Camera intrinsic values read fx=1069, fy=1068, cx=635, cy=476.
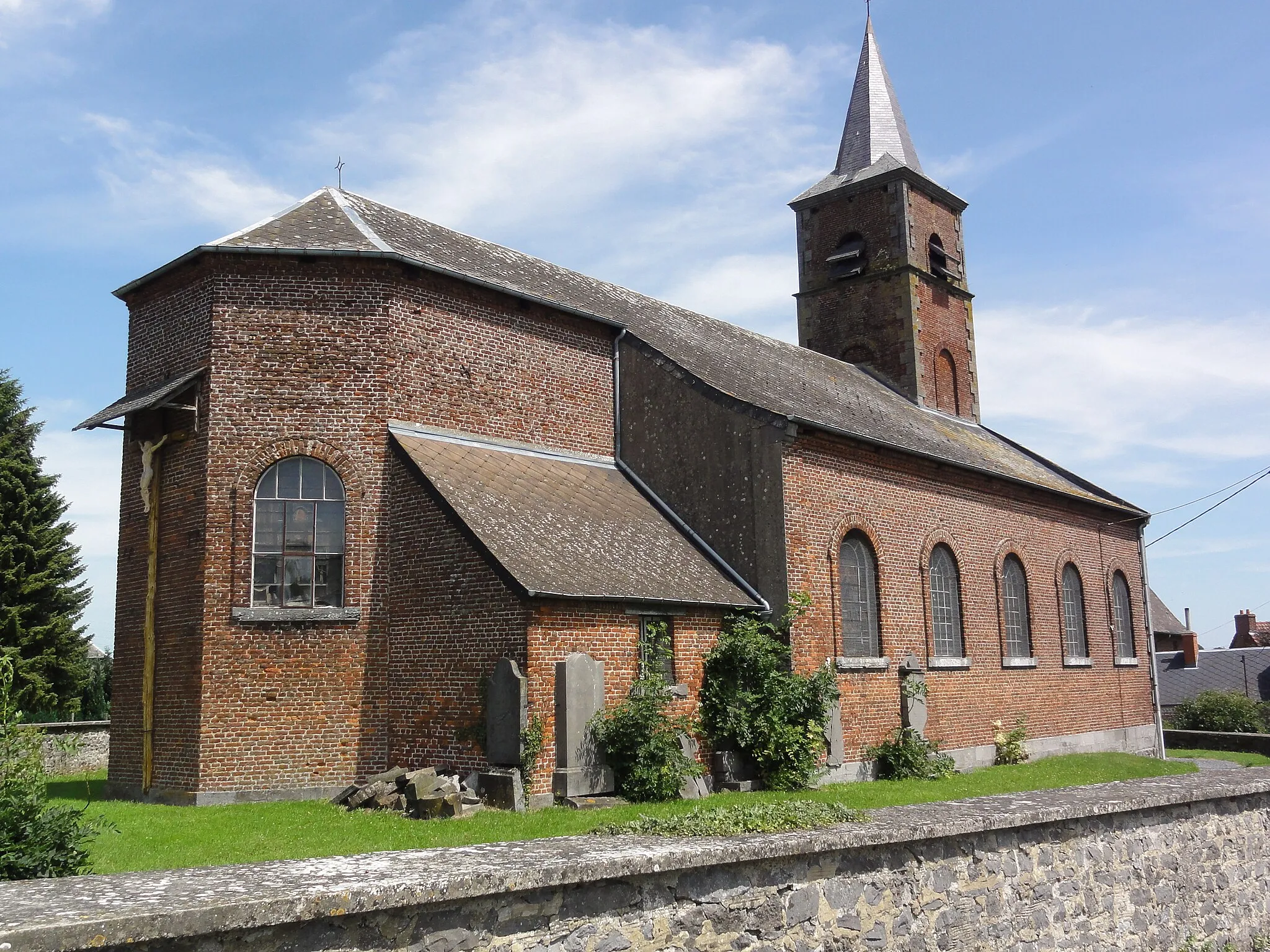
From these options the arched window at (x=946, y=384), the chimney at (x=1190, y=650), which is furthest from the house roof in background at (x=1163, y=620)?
the arched window at (x=946, y=384)

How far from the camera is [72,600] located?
101 feet

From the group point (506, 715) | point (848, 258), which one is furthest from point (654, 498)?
point (848, 258)

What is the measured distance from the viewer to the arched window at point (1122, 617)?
26484 mm

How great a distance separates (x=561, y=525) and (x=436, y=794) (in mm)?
4333

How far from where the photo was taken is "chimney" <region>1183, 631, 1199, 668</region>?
43344mm

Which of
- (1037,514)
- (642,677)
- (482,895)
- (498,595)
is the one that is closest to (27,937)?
(482,895)

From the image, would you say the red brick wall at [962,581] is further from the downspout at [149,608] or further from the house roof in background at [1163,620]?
the house roof in background at [1163,620]

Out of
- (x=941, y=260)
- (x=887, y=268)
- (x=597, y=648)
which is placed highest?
(x=941, y=260)

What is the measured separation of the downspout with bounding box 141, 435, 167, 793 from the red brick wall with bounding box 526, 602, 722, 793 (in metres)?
5.71

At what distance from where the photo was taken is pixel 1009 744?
67.8 feet

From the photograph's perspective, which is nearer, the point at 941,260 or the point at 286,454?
the point at 286,454

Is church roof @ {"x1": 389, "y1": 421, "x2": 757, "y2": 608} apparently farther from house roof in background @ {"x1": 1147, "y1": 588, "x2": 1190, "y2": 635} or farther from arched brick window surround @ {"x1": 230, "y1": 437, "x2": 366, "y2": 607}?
house roof in background @ {"x1": 1147, "y1": 588, "x2": 1190, "y2": 635}

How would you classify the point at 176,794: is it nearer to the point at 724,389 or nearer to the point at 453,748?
the point at 453,748

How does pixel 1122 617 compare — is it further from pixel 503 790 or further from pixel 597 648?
pixel 503 790
